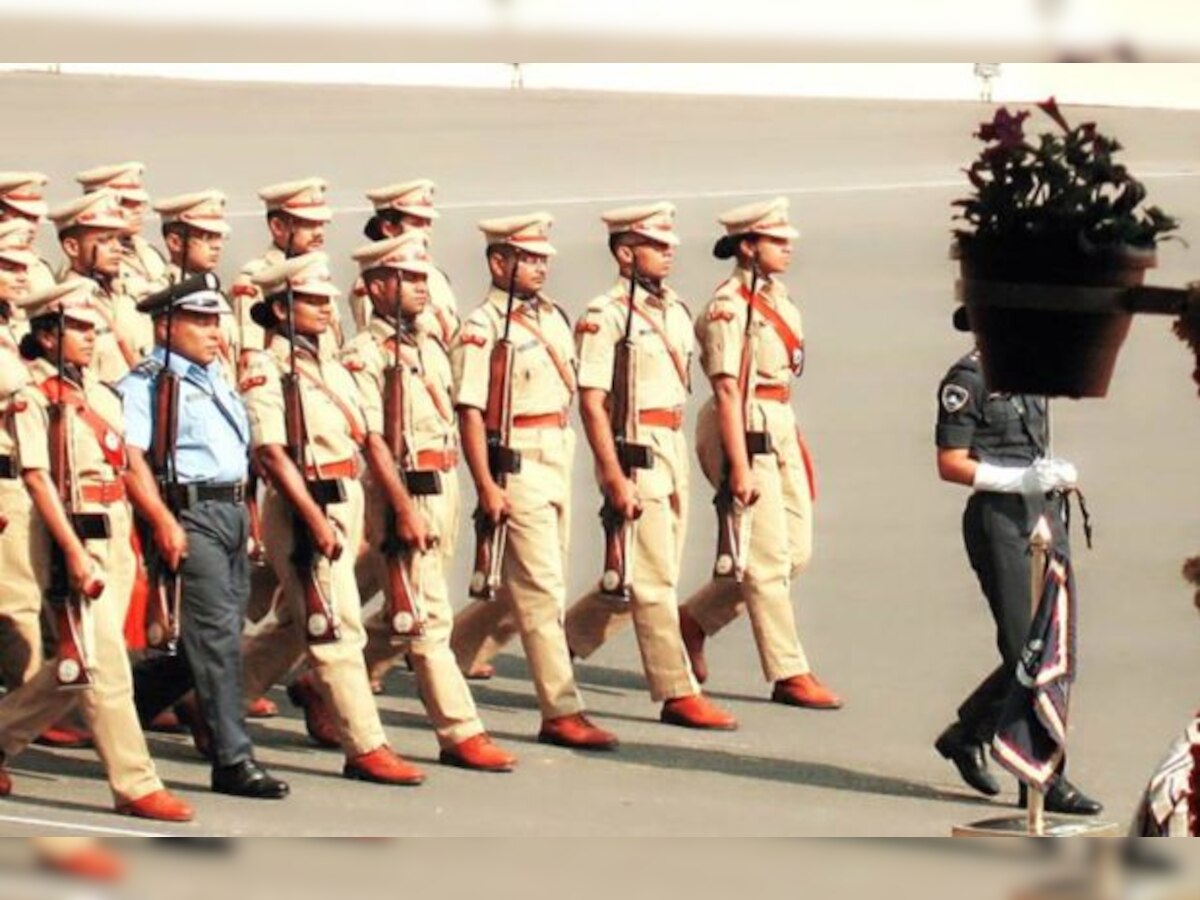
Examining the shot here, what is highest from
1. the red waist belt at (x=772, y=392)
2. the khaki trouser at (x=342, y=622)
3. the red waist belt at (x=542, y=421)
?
the red waist belt at (x=772, y=392)

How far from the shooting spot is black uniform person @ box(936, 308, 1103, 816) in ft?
35.4

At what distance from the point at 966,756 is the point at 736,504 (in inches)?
73.6

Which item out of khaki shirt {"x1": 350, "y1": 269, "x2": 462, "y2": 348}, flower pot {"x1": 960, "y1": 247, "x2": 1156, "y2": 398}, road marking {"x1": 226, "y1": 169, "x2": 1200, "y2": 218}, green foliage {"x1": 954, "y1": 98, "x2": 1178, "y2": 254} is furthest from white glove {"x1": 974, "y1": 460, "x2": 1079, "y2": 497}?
road marking {"x1": 226, "y1": 169, "x2": 1200, "y2": 218}

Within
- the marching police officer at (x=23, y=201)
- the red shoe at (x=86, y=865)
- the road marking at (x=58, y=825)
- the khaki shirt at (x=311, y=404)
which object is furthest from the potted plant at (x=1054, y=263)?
the marching police officer at (x=23, y=201)

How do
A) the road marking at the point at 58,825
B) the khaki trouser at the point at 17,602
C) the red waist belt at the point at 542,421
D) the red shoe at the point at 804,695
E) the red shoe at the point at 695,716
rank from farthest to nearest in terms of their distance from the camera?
the red shoe at the point at 804,695 → the red shoe at the point at 695,716 → the red waist belt at the point at 542,421 → the khaki trouser at the point at 17,602 → the road marking at the point at 58,825

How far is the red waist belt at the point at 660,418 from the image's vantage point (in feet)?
40.3

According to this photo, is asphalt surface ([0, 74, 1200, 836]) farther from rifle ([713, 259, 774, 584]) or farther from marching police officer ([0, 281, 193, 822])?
rifle ([713, 259, 774, 584])

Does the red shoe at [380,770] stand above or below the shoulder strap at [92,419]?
below

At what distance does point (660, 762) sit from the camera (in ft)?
39.4

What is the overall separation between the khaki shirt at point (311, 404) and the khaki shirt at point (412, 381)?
29 cm

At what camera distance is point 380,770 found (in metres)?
11.4

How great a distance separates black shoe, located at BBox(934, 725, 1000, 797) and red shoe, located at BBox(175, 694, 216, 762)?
230cm

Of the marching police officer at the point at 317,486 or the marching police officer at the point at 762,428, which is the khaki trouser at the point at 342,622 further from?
the marching police officer at the point at 762,428

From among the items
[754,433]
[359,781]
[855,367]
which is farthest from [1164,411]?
[359,781]
